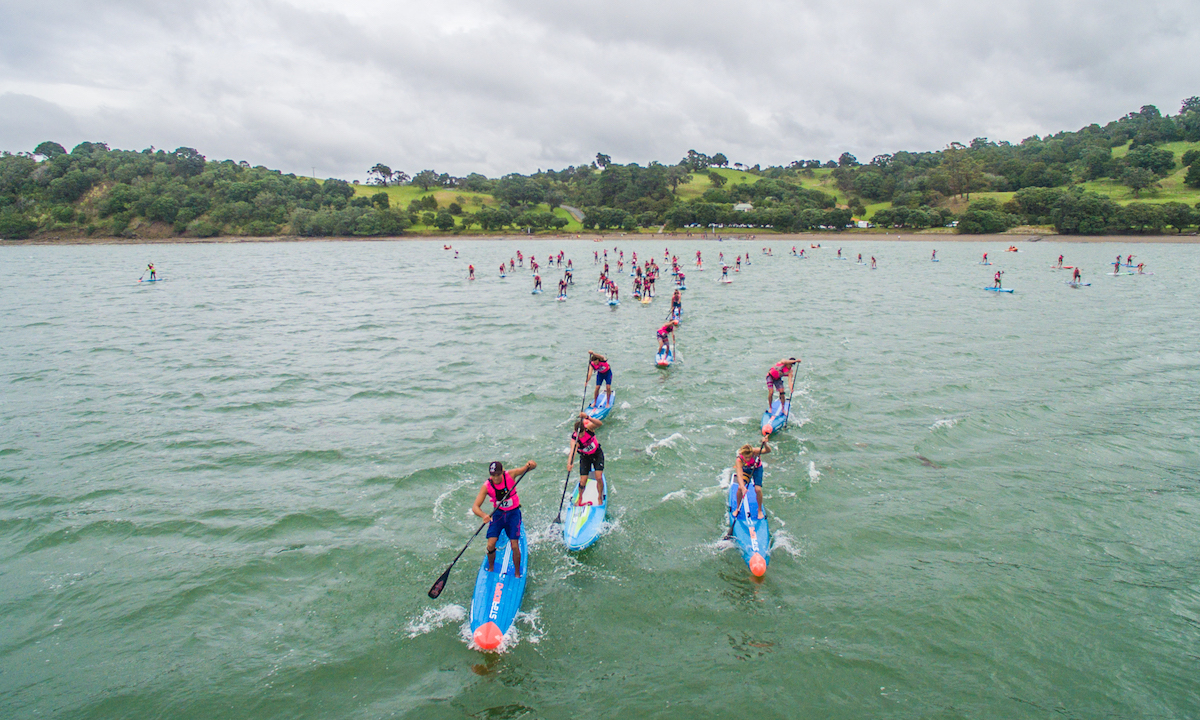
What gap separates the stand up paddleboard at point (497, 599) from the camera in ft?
28.1

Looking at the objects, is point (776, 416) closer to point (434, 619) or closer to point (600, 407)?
point (600, 407)

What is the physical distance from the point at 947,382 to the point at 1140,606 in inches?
518

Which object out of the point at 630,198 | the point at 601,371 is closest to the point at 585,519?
the point at 601,371

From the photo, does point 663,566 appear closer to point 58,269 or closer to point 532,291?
point 532,291

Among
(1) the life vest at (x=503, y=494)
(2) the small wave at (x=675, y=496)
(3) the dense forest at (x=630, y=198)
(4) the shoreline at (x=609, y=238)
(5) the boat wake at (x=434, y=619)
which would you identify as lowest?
(5) the boat wake at (x=434, y=619)

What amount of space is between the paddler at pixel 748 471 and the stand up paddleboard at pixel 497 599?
14.3ft

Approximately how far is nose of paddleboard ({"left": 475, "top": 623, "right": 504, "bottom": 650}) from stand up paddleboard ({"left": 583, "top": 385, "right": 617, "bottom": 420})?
920cm

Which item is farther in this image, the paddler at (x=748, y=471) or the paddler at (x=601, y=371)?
the paddler at (x=601, y=371)

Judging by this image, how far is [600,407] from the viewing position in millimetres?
17859

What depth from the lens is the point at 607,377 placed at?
18203 millimetres

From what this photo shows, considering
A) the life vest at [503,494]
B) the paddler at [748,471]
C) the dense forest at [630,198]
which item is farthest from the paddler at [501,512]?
the dense forest at [630,198]

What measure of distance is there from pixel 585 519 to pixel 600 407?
6.52 meters

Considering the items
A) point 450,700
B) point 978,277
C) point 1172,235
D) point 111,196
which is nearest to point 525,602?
point 450,700

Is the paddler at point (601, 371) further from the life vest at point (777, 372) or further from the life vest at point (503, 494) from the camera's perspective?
the life vest at point (503, 494)
